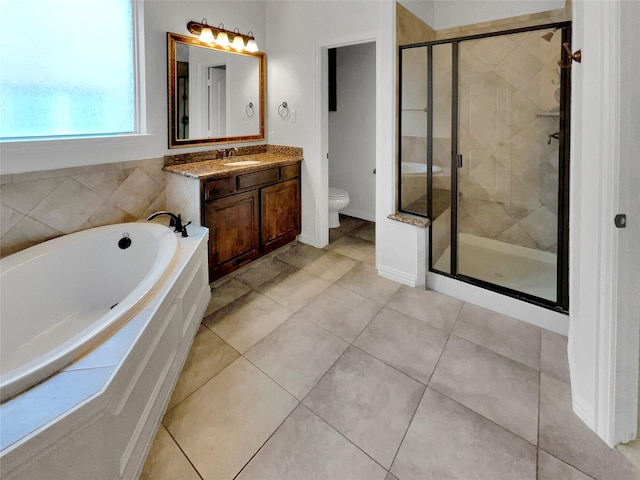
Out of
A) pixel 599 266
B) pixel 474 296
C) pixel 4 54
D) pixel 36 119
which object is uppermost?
pixel 4 54

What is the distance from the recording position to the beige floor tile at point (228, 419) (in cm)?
131

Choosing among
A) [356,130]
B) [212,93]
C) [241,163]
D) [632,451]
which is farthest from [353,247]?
[632,451]

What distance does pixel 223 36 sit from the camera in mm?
3033

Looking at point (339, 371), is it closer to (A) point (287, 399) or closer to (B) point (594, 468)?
(A) point (287, 399)

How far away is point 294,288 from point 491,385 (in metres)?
1.50

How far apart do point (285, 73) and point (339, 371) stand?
2.88m

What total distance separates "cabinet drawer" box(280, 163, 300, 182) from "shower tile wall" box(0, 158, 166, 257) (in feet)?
3.41

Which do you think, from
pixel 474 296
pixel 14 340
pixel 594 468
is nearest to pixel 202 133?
pixel 14 340

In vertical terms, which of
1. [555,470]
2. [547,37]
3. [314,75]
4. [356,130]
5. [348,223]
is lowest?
[555,470]

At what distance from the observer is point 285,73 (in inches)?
134

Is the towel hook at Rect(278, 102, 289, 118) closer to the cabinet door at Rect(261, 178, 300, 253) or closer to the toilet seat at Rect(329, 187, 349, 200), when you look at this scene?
the cabinet door at Rect(261, 178, 300, 253)

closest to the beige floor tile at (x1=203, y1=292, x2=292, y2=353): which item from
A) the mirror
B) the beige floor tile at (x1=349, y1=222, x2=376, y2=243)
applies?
the mirror

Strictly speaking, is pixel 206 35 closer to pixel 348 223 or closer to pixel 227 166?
pixel 227 166

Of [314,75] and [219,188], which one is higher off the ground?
[314,75]
